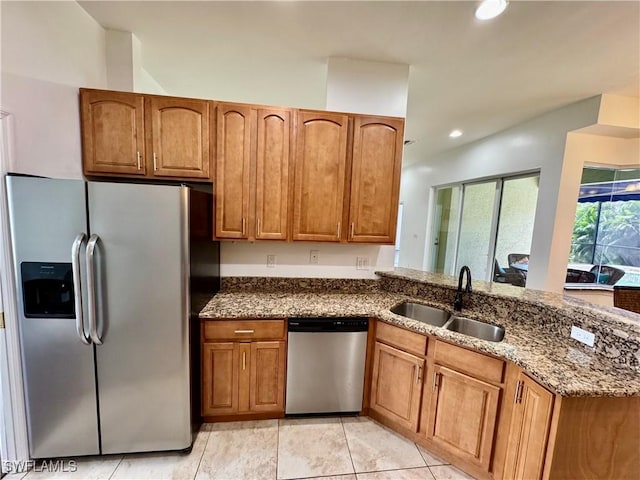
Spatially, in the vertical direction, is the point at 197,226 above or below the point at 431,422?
above

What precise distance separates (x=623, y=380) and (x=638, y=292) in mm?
2078

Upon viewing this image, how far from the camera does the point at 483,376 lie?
5.10 feet

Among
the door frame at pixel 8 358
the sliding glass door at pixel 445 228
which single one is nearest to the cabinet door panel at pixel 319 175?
the door frame at pixel 8 358

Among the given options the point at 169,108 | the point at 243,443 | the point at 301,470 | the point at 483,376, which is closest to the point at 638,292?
the point at 483,376

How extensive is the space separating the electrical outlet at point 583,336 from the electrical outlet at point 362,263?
58.1 inches

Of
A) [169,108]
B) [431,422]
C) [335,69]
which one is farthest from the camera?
[335,69]

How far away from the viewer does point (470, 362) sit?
1594 millimetres

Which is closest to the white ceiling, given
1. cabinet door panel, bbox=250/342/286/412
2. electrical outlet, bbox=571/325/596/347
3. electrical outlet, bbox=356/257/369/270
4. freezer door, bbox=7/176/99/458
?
freezer door, bbox=7/176/99/458

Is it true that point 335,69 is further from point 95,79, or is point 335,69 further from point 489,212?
point 489,212

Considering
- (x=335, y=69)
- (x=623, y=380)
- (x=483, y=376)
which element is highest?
(x=335, y=69)

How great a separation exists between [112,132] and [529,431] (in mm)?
3155

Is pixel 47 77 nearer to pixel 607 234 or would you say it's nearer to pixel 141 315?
pixel 141 315

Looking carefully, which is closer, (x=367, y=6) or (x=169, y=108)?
(x=367, y=6)

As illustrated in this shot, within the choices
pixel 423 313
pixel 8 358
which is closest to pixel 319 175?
pixel 423 313
